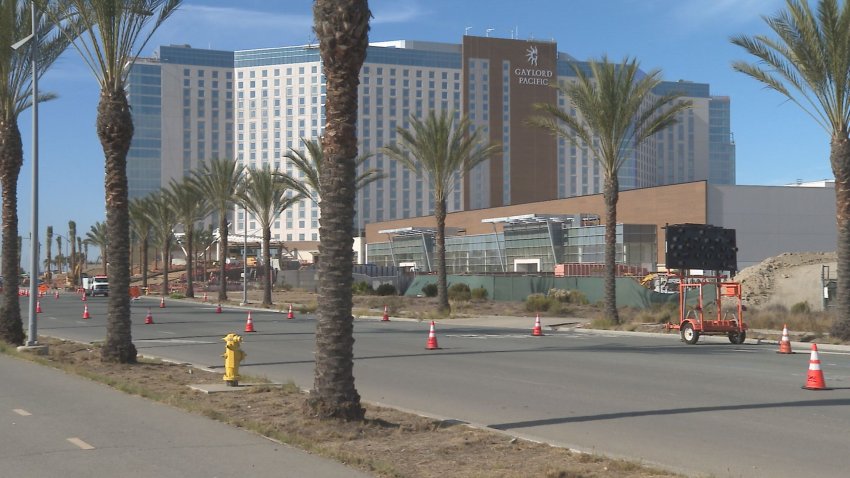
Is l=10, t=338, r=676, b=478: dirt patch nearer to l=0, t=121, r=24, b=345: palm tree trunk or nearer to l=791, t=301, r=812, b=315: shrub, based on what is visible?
l=0, t=121, r=24, b=345: palm tree trunk

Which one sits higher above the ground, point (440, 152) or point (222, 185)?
point (222, 185)

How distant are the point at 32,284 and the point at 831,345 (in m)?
20.3

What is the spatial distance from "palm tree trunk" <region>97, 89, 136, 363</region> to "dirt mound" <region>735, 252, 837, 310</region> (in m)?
31.2

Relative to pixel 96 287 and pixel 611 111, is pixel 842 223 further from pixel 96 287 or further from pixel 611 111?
pixel 96 287

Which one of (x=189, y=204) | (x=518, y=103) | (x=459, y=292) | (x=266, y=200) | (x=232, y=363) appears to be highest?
(x=518, y=103)

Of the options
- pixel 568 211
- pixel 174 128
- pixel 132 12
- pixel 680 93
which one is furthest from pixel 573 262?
pixel 174 128

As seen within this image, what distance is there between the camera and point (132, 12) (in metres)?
17.5

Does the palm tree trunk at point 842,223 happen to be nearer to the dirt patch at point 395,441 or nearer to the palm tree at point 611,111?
the palm tree at point 611,111

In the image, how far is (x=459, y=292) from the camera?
5441 cm

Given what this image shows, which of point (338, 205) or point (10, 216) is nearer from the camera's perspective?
point (338, 205)

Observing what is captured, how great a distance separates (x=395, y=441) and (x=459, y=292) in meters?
45.1

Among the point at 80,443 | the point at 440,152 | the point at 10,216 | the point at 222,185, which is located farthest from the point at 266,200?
the point at 80,443

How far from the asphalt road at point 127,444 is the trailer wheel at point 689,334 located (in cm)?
1757

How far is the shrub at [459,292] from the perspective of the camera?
5281 cm
